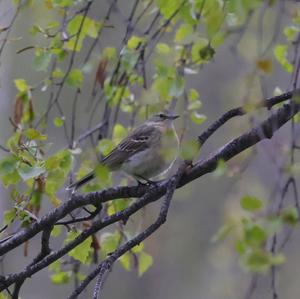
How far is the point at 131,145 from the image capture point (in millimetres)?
5125

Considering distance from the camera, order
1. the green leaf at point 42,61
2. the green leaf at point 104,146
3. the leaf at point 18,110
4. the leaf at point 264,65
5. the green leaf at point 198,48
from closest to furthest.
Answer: the leaf at point 264,65 → the green leaf at point 198,48 → the green leaf at point 42,61 → the green leaf at point 104,146 → the leaf at point 18,110

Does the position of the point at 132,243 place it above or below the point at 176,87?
below

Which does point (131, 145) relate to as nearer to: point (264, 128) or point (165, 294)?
point (264, 128)

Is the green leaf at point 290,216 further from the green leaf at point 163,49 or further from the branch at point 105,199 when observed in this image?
the green leaf at point 163,49

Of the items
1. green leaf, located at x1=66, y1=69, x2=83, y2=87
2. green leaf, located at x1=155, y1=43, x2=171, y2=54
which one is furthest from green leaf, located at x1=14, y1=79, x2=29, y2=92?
green leaf, located at x1=155, y1=43, x2=171, y2=54

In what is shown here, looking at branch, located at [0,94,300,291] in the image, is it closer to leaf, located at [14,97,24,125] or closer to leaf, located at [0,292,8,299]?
leaf, located at [0,292,8,299]

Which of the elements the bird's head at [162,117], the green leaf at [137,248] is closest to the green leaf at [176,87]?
the green leaf at [137,248]

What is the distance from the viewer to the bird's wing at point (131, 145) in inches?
194

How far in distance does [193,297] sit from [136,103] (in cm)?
872

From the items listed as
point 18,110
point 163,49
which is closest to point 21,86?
point 18,110

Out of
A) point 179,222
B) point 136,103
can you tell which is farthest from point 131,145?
point 179,222

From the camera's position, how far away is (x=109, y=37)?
1195 centimetres

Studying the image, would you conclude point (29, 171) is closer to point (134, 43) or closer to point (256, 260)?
point (134, 43)

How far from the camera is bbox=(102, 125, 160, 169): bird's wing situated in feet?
16.2
